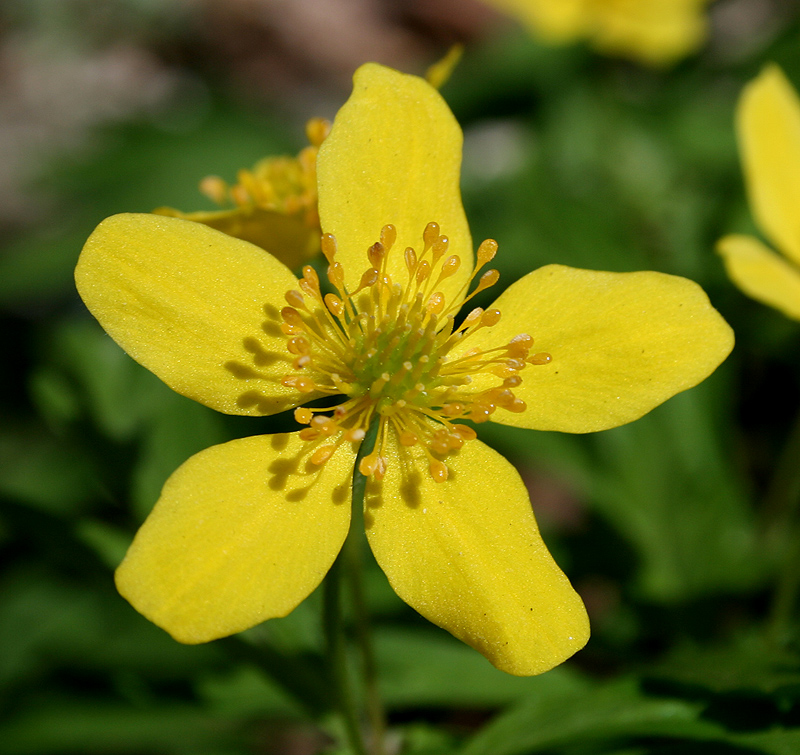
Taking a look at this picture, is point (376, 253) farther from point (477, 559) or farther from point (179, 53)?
point (179, 53)

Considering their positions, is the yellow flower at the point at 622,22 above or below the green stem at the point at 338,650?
above

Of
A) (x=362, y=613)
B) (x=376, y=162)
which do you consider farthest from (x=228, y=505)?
(x=376, y=162)

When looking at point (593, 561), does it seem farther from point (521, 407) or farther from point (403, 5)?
point (403, 5)

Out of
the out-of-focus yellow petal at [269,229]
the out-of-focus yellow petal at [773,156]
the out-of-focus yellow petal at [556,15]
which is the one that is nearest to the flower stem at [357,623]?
the out-of-focus yellow petal at [269,229]

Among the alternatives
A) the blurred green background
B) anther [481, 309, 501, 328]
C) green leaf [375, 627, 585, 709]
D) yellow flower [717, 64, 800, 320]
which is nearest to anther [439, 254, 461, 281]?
anther [481, 309, 501, 328]

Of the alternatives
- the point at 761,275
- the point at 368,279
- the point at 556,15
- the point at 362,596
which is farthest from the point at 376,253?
the point at 556,15

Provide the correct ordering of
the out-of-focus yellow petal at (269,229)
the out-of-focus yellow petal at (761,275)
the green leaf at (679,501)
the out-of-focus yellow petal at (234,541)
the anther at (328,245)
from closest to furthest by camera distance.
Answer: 1. the out-of-focus yellow petal at (234,541)
2. the anther at (328,245)
3. the out-of-focus yellow petal at (269,229)
4. the out-of-focus yellow petal at (761,275)
5. the green leaf at (679,501)

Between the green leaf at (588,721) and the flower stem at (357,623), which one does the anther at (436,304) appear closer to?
the flower stem at (357,623)

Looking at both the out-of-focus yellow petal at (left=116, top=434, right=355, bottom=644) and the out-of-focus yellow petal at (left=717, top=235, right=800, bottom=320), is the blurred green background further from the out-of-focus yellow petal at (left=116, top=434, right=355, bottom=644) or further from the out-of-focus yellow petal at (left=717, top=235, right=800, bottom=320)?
the out-of-focus yellow petal at (left=717, top=235, right=800, bottom=320)
